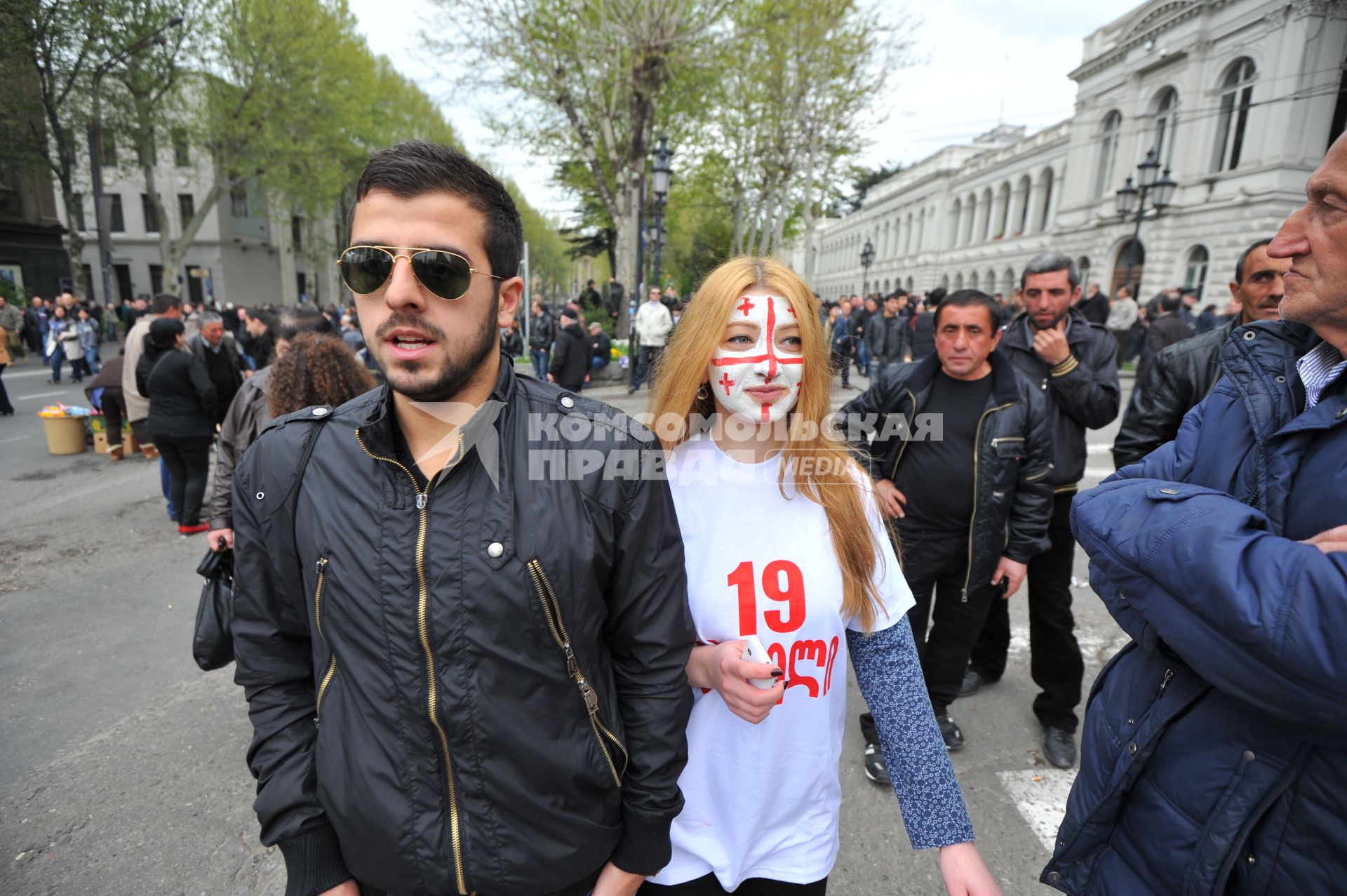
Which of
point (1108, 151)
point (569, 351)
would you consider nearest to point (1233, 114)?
point (1108, 151)

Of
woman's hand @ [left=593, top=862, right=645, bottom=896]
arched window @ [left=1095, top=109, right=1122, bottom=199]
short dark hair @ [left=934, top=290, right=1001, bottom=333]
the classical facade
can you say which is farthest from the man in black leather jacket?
arched window @ [left=1095, top=109, right=1122, bottom=199]

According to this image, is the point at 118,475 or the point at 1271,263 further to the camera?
the point at 118,475

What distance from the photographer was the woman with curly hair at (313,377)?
131 inches

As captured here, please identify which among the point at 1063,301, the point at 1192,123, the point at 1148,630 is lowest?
the point at 1148,630

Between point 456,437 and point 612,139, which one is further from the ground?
point 612,139

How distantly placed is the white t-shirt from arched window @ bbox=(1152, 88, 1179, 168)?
1492 inches

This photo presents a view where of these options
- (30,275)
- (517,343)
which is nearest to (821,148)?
(517,343)

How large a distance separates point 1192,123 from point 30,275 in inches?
1912

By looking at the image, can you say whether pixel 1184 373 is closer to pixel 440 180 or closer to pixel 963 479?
pixel 963 479

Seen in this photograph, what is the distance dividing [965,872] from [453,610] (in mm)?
1166

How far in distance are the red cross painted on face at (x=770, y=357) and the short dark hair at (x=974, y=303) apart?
57.2 inches

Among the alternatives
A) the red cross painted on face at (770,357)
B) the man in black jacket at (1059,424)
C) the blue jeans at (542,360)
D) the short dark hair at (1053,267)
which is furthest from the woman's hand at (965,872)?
the blue jeans at (542,360)

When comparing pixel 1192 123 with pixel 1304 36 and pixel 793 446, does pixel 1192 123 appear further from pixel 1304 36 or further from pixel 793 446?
pixel 793 446

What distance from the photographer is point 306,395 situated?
3.31m
